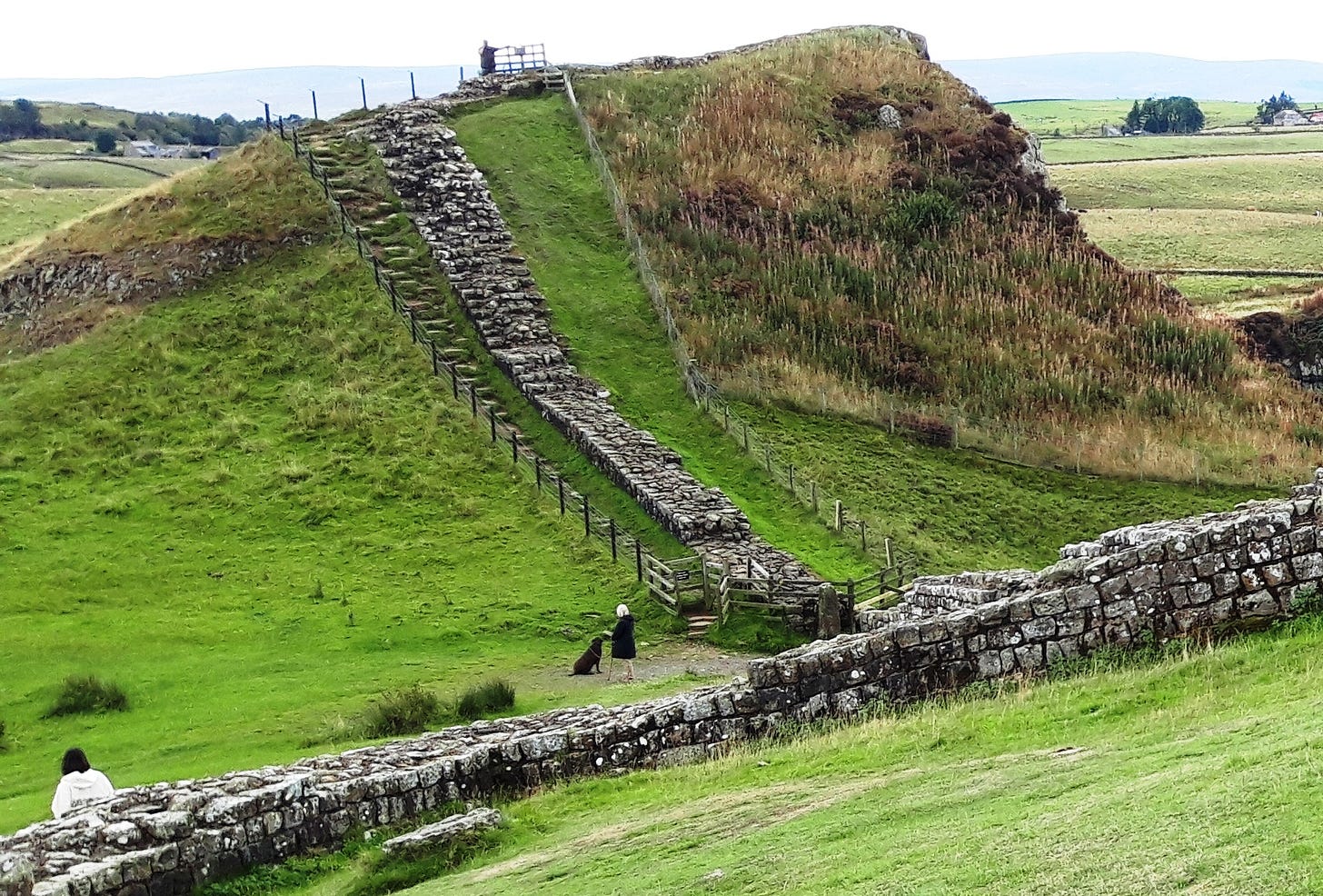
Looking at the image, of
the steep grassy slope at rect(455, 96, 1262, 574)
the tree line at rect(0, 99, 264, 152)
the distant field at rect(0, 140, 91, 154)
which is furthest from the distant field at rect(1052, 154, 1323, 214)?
the distant field at rect(0, 140, 91, 154)

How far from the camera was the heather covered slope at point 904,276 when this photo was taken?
4675 cm

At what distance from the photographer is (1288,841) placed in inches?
358

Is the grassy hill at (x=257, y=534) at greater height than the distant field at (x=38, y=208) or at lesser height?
lesser

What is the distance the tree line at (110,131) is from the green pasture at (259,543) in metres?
116

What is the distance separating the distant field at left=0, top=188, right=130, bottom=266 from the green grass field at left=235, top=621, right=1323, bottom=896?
73252 mm

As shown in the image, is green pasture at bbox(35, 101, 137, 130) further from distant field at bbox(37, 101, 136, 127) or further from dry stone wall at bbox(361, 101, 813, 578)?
dry stone wall at bbox(361, 101, 813, 578)

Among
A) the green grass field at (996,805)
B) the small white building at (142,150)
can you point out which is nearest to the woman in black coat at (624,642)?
the green grass field at (996,805)

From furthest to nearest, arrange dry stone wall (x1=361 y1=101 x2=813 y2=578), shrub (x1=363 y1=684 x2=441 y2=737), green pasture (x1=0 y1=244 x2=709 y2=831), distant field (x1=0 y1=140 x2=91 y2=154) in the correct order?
1. distant field (x1=0 y1=140 x2=91 y2=154)
2. dry stone wall (x1=361 y1=101 x2=813 y2=578)
3. green pasture (x1=0 y1=244 x2=709 y2=831)
4. shrub (x1=363 y1=684 x2=441 y2=737)

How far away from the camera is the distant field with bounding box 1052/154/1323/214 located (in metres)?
121

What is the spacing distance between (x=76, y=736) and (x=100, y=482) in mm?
14612

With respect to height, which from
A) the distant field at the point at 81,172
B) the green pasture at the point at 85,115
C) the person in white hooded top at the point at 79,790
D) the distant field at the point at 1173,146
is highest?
the green pasture at the point at 85,115

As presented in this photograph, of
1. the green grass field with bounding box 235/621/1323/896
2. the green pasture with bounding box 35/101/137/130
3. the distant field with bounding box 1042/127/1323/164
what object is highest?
the green pasture with bounding box 35/101/137/130

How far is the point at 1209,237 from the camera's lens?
104 m

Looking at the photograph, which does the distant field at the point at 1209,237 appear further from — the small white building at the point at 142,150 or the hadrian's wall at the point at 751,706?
the small white building at the point at 142,150
